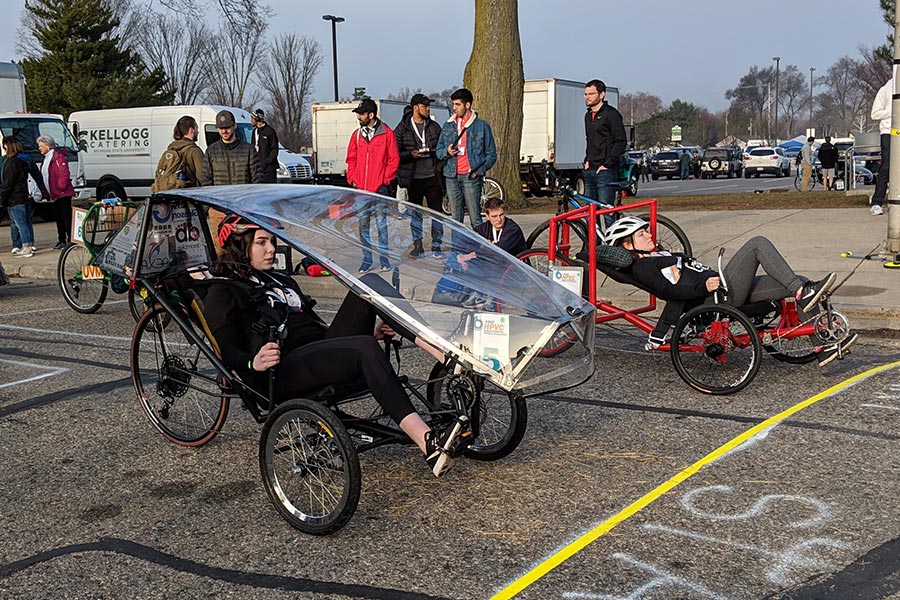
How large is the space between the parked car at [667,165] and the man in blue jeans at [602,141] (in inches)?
1759

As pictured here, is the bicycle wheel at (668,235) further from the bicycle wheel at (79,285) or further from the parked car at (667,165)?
the parked car at (667,165)

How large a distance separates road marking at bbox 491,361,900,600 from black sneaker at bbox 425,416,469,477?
1.97 feet

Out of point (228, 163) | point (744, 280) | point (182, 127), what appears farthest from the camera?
point (182, 127)

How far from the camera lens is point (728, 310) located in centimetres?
639

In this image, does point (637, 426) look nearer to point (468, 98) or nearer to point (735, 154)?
point (468, 98)

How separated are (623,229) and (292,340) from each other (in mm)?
3107

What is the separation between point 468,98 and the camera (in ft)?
38.2

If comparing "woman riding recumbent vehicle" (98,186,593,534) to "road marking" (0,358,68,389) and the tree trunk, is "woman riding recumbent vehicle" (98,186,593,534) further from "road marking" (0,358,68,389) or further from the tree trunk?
the tree trunk

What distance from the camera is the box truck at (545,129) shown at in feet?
98.0

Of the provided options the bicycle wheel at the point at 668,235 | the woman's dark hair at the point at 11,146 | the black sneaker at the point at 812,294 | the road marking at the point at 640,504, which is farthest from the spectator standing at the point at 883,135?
the woman's dark hair at the point at 11,146

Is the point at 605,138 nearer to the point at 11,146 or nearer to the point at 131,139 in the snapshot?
the point at 11,146

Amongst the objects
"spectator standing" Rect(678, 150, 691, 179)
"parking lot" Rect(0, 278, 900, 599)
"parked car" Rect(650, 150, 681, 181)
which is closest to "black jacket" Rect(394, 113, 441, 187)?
"parking lot" Rect(0, 278, 900, 599)

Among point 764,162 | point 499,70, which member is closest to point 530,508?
point 499,70

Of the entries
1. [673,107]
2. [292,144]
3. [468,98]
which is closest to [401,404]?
[468,98]
